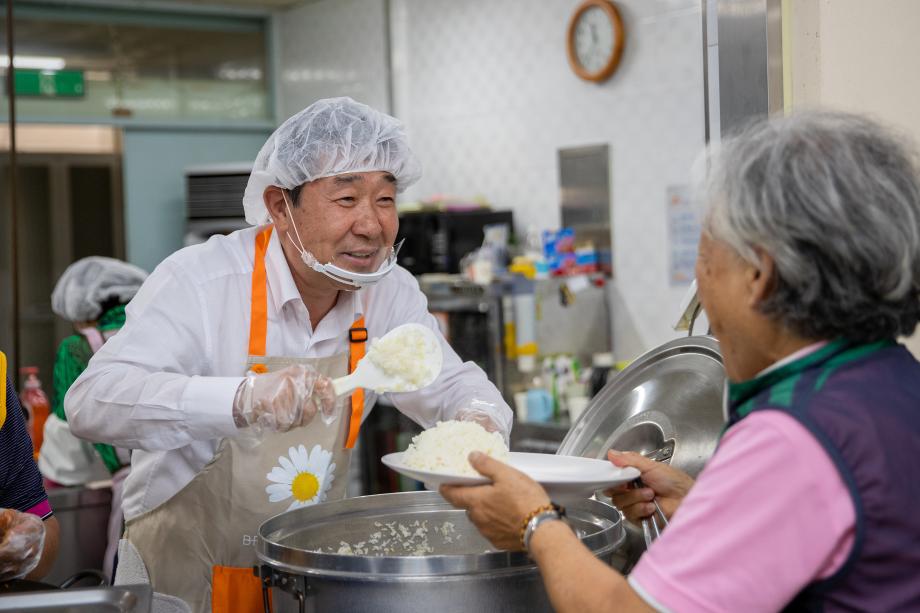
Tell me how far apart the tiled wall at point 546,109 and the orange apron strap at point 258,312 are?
3.42 m

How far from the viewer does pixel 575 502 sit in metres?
1.97

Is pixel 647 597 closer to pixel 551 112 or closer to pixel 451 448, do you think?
pixel 451 448

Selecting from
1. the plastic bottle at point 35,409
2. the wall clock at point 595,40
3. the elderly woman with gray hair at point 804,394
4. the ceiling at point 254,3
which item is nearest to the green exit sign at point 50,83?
the ceiling at point 254,3

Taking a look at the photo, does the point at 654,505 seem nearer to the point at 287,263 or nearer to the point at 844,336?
the point at 844,336

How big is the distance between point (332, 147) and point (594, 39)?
3993 millimetres

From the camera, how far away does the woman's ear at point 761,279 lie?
124 cm

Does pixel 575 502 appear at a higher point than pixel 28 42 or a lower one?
lower

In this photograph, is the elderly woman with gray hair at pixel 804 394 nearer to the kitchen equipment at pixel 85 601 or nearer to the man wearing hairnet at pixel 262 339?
the kitchen equipment at pixel 85 601

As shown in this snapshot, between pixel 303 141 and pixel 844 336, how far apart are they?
129 cm

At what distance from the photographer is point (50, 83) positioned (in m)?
7.30

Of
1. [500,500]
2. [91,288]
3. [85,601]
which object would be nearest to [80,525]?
[91,288]

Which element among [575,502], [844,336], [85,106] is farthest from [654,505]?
[85,106]

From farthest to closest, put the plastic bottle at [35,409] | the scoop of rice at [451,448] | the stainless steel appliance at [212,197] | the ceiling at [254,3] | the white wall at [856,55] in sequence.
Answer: the ceiling at [254,3], the stainless steel appliance at [212,197], the plastic bottle at [35,409], the white wall at [856,55], the scoop of rice at [451,448]

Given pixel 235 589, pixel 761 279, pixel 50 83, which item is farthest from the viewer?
pixel 50 83
